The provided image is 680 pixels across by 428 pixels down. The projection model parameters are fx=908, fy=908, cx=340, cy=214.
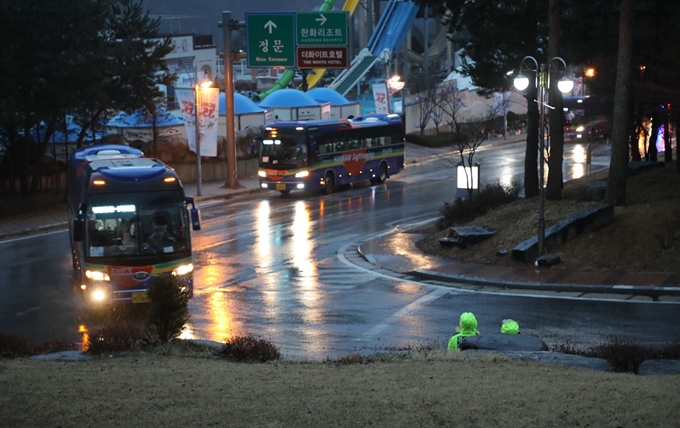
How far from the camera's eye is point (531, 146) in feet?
102

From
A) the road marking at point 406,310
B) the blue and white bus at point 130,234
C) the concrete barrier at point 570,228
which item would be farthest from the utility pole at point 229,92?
the blue and white bus at point 130,234

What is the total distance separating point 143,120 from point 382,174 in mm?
12893

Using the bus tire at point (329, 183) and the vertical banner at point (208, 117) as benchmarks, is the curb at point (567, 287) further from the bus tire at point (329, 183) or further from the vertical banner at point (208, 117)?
the vertical banner at point (208, 117)

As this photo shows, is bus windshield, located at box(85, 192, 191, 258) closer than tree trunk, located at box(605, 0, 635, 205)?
Yes

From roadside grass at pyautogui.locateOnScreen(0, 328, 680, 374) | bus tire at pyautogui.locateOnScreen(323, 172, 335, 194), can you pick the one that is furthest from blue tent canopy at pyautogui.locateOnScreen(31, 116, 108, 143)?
roadside grass at pyautogui.locateOnScreen(0, 328, 680, 374)

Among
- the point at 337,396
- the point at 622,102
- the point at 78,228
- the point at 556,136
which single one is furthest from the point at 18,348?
the point at 556,136

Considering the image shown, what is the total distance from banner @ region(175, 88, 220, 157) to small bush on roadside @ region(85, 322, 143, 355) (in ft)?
94.8

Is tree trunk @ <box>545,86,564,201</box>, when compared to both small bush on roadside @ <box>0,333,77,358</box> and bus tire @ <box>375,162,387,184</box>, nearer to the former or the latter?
small bush on roadside @ <box>0,333,77,358</box>

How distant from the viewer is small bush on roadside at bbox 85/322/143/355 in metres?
13.3

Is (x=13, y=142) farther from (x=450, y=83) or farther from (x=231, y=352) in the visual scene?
(x=450, y=83)

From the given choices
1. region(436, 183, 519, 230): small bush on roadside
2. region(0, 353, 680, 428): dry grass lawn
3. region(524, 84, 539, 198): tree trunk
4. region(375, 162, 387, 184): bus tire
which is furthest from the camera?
region(375, 162, 387, 184): bus tire

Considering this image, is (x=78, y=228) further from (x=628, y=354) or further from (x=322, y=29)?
(x=322, y=29)

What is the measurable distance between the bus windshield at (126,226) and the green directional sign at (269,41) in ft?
73.8

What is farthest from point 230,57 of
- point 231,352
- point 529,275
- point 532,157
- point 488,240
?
point 231,352
